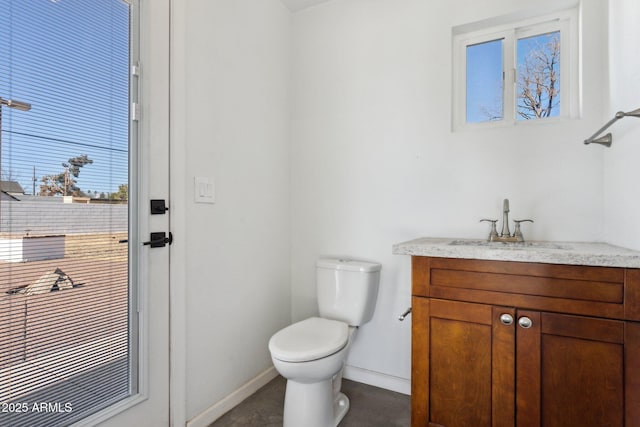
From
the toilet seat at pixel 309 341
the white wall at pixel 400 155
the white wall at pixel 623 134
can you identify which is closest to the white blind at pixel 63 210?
the toilet seat at pixel 309 341

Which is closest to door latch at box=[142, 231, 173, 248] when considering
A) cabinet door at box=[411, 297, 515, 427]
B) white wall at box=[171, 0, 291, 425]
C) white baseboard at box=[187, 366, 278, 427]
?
white wall at box=[171, 0, 291, 425]

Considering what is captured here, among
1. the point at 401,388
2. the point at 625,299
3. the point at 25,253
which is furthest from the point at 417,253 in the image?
the point at 25,253

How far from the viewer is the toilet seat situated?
1.41 meters

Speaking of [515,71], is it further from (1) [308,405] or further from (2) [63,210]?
(2) [63,210]

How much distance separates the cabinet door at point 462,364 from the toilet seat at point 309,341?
37cm

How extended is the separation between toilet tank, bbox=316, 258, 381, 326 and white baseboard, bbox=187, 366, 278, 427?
1.76 feet

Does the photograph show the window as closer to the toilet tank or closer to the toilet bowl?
the toilet tank

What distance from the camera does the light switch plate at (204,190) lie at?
1.58m

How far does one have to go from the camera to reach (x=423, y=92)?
74.5 inches

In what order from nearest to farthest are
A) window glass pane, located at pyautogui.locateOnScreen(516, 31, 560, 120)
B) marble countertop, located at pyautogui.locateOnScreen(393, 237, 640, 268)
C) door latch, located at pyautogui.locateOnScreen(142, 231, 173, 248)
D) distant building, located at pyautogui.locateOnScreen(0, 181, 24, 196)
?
distant building, located at pyautogui.locateOnScreen(0, 181, 24, 196) < marble countertop, located at pyautogui.locateOnScreen(393, 237, 640, 268) < door latch, located at pyautogui.locateOnScreen(142, 231, 173, 248) < window glass pane, located at pyautogui.locateOnScreen(516, 31, 560, 120)

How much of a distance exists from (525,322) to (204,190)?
4.86ft

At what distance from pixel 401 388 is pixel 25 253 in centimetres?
189

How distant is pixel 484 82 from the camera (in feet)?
6.11

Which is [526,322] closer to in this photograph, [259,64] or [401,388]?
[401,388]
